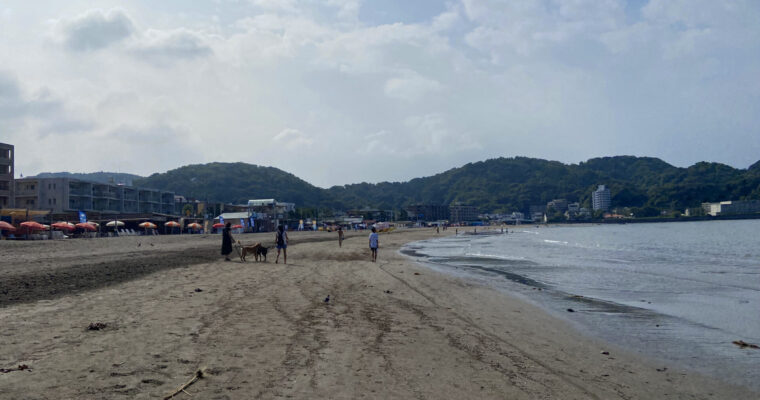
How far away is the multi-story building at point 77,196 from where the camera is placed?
71000 mm

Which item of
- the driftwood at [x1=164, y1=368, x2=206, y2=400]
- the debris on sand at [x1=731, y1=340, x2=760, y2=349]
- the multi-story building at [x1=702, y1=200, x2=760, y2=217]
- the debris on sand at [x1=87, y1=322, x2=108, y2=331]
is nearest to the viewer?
the driftwood at [x1=164, y1=368, x2=206, y2=400]

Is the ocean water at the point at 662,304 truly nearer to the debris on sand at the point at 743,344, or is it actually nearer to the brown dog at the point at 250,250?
the debris on sand at the point at 743,344

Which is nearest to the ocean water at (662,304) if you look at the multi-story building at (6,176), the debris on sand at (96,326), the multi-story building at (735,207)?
the debris on sand at (96,326)

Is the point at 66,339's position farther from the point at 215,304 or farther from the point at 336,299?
the point at 336,299

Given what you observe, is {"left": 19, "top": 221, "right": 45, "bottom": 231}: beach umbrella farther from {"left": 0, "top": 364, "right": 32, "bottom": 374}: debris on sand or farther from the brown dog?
{"left": 0, "top": 364, "right": 32, "bottom": 374}: debris on sand

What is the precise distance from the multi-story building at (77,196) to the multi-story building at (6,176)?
22.4 ft

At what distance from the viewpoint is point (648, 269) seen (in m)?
21.2

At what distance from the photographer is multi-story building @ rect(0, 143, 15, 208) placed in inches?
2438

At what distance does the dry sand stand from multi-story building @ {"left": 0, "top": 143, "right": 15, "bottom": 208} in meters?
65.6

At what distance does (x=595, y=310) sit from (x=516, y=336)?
415 centimetres

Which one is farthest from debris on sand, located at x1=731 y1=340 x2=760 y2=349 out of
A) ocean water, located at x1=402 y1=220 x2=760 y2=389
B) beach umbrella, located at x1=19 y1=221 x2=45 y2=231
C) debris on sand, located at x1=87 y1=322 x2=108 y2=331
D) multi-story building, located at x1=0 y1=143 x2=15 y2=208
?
multi-story building, located at x1=0 y1=143 x2=15 y2=208

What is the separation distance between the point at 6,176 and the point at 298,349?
7481cm

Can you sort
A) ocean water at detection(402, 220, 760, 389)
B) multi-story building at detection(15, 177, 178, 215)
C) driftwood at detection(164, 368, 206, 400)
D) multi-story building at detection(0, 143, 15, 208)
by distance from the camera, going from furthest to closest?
multi-story building at detection(15, 177, 178, 215)
multi-story building at detection(0, 143, 15, 208)
ocean water at detection(402, 220, 760, 389)
driftwood at detection(164, 368, 206, 400)

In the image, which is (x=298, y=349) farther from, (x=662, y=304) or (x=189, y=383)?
(x=662, y=304)
